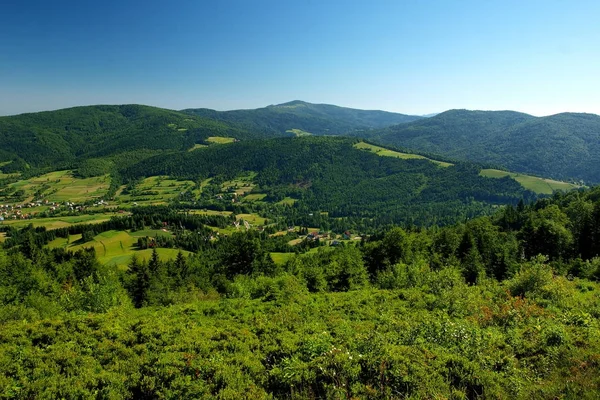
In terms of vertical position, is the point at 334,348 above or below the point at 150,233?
above

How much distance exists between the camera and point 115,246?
112 metres

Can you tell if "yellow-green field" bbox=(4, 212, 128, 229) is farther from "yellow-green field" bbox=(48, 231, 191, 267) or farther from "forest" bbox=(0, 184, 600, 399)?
"forest" bbox=(0, 184, 600, 399)

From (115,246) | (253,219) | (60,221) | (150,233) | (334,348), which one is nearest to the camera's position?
(334,348)

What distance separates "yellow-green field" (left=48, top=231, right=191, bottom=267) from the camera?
99.2m

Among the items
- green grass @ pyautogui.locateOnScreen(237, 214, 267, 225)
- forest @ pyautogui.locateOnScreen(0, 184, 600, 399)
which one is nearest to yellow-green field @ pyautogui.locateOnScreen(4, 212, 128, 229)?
green grass @ pyautogui.locateOnScreen(237, 214, 267, 225)

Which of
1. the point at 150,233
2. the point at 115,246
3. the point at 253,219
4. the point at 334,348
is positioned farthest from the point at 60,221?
the point at 334,348

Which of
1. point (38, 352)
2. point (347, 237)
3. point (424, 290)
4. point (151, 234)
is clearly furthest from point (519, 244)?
point (151, 234)

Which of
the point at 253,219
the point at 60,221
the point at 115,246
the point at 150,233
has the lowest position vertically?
the point at 253,219

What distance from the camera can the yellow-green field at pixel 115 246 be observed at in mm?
99250

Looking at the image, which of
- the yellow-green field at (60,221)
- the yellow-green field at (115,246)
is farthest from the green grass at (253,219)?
the yellow-green field at (60,221)

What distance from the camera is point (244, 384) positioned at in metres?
10.5

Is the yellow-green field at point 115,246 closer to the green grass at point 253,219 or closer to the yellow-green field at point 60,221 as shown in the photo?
the yellow-green field at point 60,221

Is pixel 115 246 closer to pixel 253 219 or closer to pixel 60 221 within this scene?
pixel 60 221

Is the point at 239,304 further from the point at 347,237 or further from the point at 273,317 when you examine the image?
the point at 347,237
